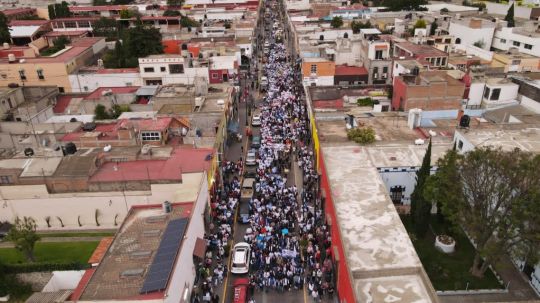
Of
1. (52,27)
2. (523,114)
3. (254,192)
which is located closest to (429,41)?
(523,114)

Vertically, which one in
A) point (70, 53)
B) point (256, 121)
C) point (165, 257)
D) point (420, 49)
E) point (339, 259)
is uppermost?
point (420, 49)

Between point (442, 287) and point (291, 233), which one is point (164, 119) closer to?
point (291, 233)

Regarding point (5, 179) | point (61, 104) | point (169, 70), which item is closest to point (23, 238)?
point (5, 179)

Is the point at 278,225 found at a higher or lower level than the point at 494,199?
lower

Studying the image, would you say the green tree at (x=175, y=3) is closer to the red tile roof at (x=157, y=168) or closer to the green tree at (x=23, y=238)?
the red tile roof at (x=157, y=168)

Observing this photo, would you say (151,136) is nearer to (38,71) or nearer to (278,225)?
(278,225)

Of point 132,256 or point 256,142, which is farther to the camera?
point 256,142

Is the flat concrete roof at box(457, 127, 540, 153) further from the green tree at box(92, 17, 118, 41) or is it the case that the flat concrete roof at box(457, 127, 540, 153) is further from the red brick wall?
the green tree at box(92, 17, 118, 41)
